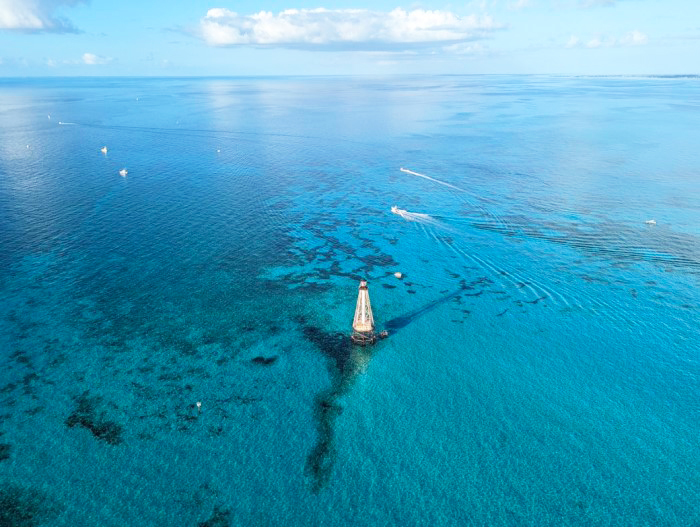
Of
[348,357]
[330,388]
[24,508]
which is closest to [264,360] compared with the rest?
[330,388]

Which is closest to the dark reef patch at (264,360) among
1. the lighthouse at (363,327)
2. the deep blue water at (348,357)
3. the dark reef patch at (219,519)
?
the deep blue water at (348,357)

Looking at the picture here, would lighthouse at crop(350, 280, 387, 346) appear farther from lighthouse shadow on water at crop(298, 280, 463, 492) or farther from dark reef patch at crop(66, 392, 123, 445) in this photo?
dark reef patch at crop(66, 392, 123, 445)

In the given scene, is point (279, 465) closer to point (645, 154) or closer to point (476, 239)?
point (476, 239)

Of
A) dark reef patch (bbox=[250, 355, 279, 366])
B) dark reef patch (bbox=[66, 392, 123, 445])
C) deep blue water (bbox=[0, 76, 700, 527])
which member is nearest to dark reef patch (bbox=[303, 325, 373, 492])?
deep blue water (bbox=[0, 76, 700, 527])

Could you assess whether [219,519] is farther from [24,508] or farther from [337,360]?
[337,360]

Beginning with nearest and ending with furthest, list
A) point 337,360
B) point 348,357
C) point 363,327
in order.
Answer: point 337,360 < point 348,357 < point 363,327

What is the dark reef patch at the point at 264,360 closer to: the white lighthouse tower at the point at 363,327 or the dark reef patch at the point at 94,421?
the white lighthouse tower at the point at 363,327
